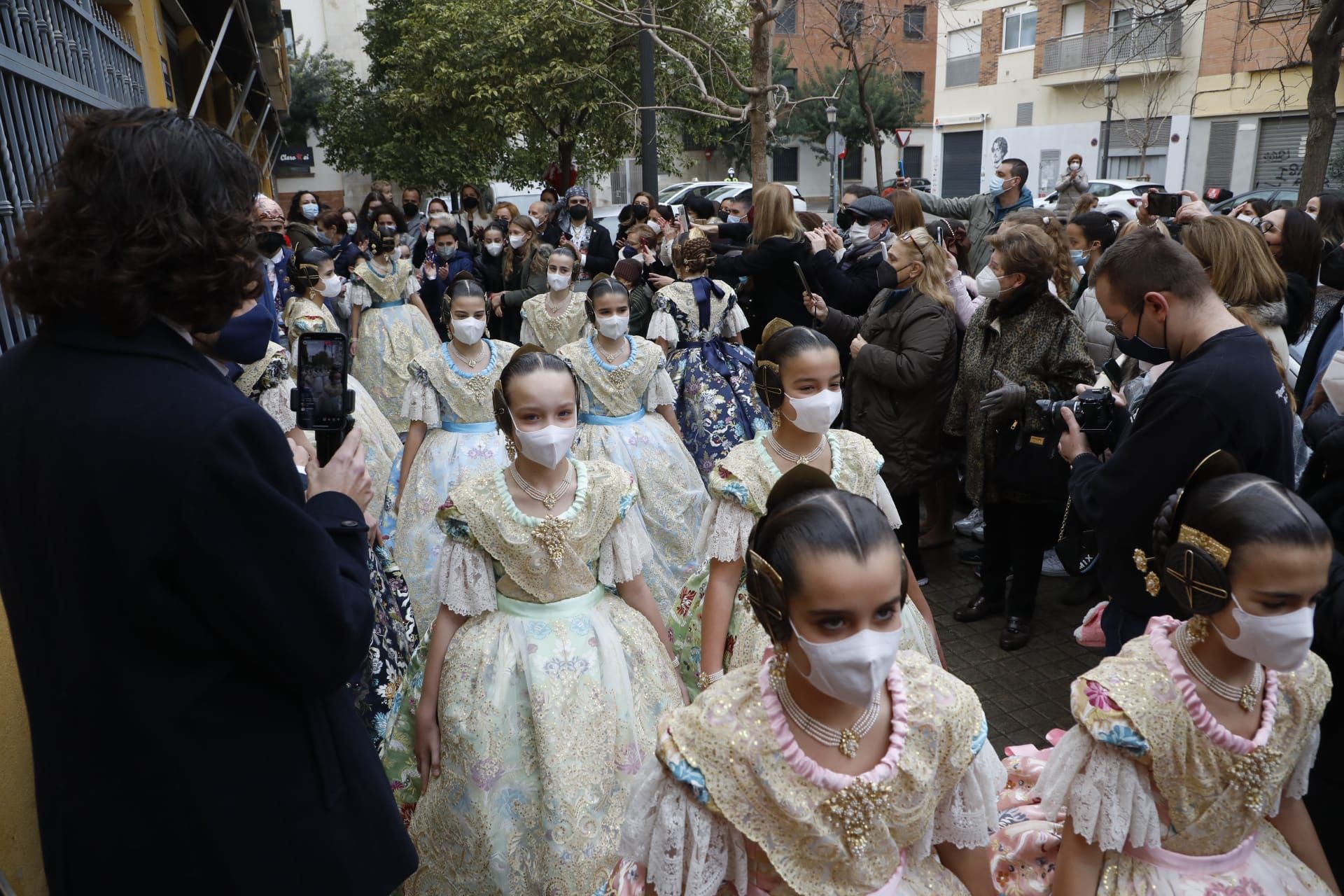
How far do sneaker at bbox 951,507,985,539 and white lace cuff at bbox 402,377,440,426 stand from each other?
3494 millimetres

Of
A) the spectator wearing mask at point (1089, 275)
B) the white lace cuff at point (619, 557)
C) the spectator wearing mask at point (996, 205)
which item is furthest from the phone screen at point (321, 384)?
the spectator wearing mask at point (996, 205)

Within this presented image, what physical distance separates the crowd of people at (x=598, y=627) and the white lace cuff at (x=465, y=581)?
0.04 feet

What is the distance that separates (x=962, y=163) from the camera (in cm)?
3675

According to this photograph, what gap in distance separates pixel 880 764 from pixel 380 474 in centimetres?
504

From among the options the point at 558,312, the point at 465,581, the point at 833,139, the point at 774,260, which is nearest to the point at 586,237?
the point at 558,312

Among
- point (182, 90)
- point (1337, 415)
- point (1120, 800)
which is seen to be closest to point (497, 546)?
point (1120, 800)

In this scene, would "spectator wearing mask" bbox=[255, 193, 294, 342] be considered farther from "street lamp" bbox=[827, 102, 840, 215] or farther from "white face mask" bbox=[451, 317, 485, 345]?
"street lamp" bbox=[827, 102, 840, 215]

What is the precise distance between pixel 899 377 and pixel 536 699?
10.5ft

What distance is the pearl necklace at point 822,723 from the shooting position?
1902mm

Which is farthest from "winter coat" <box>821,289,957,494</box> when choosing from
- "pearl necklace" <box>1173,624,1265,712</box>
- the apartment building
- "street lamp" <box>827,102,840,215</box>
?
the apartment building

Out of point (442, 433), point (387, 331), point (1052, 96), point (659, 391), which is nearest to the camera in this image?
point (442, 433)

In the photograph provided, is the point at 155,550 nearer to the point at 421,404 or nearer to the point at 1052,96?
the point at 421,404

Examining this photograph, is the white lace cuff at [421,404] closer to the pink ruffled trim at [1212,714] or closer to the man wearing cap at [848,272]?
the man wearing cap at [848,272]

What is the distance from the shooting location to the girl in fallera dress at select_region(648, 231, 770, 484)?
659 cm
